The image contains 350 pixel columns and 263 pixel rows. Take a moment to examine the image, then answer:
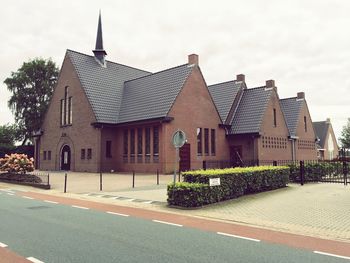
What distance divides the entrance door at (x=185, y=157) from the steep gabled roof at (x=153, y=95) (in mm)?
3522

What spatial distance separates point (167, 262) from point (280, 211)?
646 cm

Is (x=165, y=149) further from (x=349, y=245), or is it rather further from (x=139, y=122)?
(x=349, y=245)

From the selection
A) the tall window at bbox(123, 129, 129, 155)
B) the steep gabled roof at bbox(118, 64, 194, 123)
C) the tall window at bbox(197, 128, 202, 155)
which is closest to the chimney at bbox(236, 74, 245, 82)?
the steep gabled roof at bbox(118, 64, 194, 123)

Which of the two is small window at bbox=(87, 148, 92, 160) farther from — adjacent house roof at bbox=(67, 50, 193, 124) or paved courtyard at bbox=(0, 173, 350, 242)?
paved courtyard at bbox=(0, 173, 350, 242)

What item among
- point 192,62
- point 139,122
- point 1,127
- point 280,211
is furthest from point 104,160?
point 1,127

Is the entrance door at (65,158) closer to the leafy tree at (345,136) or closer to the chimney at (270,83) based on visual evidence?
the chimney at (270,83)

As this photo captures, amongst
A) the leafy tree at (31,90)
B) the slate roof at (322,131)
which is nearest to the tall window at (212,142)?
the leafy tree at (31,90)

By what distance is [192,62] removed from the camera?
30469 mm

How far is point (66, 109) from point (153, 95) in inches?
410

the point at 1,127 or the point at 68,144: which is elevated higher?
the point at 1,127

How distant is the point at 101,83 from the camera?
34.0 m

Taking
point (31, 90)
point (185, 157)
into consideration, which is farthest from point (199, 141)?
point (31, 90)

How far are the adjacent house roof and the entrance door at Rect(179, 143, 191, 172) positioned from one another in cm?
352

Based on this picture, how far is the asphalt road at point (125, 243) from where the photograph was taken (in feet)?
18.8
